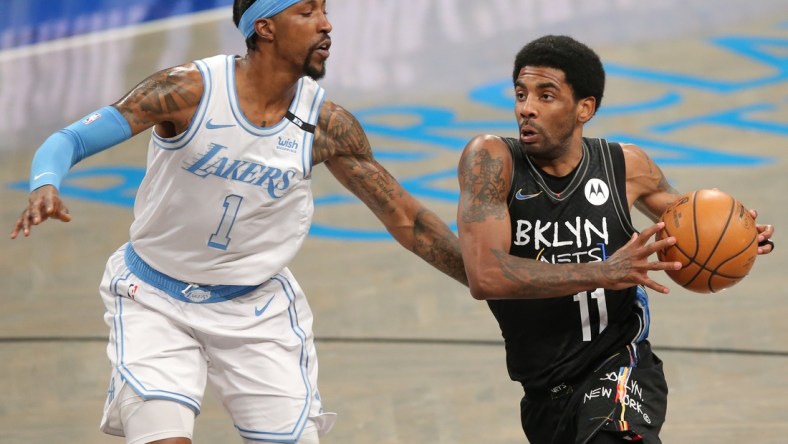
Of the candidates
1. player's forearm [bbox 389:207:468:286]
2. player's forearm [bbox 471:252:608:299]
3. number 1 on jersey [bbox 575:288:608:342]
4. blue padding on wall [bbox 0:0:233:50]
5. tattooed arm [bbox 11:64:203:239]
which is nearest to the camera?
tattooed arm [bbox 11:64:203:239]

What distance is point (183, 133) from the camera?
14.3 feet

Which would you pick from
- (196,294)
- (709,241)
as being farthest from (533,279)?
(196,294)

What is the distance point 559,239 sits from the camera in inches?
179

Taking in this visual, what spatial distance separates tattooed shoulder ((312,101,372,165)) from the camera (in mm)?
4629

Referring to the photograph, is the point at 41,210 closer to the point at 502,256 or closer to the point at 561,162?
the point at 502,256

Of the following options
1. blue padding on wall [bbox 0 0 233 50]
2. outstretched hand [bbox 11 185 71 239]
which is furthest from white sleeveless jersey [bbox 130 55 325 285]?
blue padding on wall [bbox 0 0 233 50]

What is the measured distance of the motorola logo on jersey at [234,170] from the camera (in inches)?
172

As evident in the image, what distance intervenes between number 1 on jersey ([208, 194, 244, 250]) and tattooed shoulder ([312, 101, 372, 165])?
13.9 inches

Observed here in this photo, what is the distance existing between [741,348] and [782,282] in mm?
1053

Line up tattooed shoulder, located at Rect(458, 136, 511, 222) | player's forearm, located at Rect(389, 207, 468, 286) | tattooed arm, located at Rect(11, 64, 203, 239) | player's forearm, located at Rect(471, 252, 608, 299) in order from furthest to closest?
player's forearm, located at Rect(389, 207, 468, 286)
tattooed shoulder, located at Rect(458, 136, 511, 222)
player's forearm, located at Rect(471, 252, 608, 299)
tattooed arm, located at Rect(11, 64, 203, 239)

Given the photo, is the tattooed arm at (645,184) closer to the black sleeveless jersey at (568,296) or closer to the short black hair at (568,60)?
the black sleeveless jersey at (568,296)

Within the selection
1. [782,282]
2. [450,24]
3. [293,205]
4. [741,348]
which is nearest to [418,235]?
[293,205]

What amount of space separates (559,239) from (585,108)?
531 millimetres

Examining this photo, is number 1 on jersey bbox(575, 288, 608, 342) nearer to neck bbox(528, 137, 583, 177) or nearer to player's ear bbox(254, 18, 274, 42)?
neck bbox(528, 137, 583, 177)
